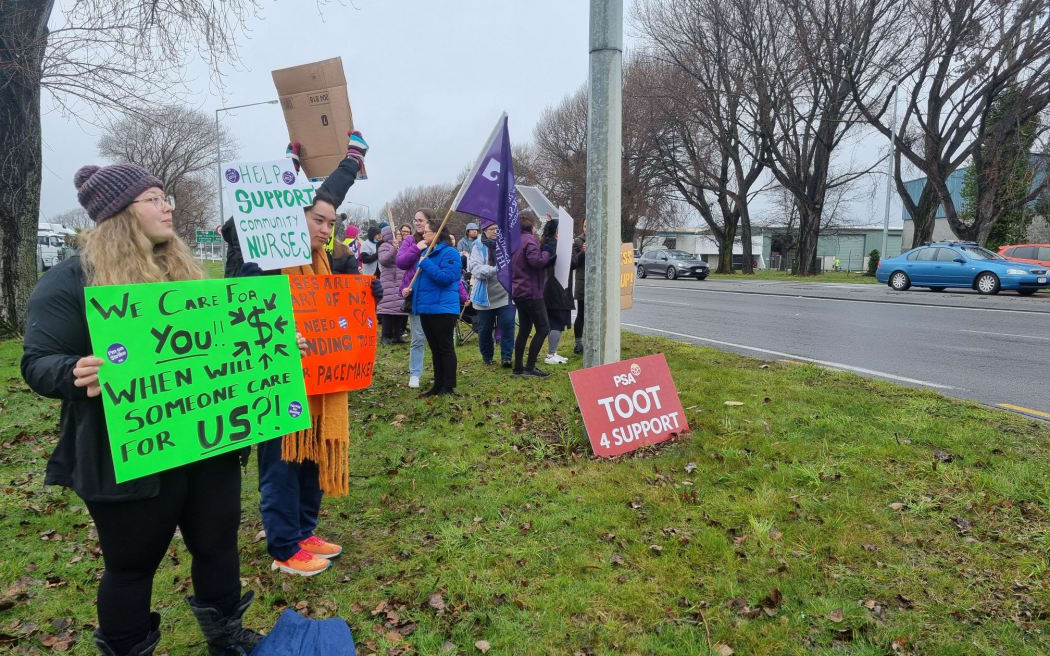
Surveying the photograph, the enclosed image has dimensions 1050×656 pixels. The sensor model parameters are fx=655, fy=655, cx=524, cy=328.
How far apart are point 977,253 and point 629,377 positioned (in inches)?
790

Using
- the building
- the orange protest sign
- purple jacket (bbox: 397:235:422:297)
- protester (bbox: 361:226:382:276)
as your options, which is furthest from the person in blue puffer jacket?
the building

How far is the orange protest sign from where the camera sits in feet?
10.8

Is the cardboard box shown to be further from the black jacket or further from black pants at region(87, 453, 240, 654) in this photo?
black pants at region(87, 453, 240, 654)

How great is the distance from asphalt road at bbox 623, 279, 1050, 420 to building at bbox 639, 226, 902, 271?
161 feet

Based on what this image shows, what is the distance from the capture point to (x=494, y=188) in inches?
243

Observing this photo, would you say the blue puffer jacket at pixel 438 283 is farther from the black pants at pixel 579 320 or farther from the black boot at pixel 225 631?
the black boot at pixel 225 631

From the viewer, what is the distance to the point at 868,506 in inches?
149

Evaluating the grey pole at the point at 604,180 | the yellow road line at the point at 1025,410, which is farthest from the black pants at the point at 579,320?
the yellow road line at the point at 1025,410

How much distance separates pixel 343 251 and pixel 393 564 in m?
1.75

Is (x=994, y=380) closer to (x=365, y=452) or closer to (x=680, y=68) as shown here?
(x=365, y=452)

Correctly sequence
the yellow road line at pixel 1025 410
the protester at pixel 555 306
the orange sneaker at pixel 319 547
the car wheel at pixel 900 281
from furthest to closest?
1. the car wheel at pixel 900 281
2. the protester at pixel 555 306
3. the yellow road line at pixel 1025 410
4. the orange sneaker at pixel 319 547

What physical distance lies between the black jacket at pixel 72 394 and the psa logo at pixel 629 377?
352cm

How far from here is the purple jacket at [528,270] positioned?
764cm

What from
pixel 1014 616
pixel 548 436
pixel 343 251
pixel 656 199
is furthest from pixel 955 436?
pixel 656 199
